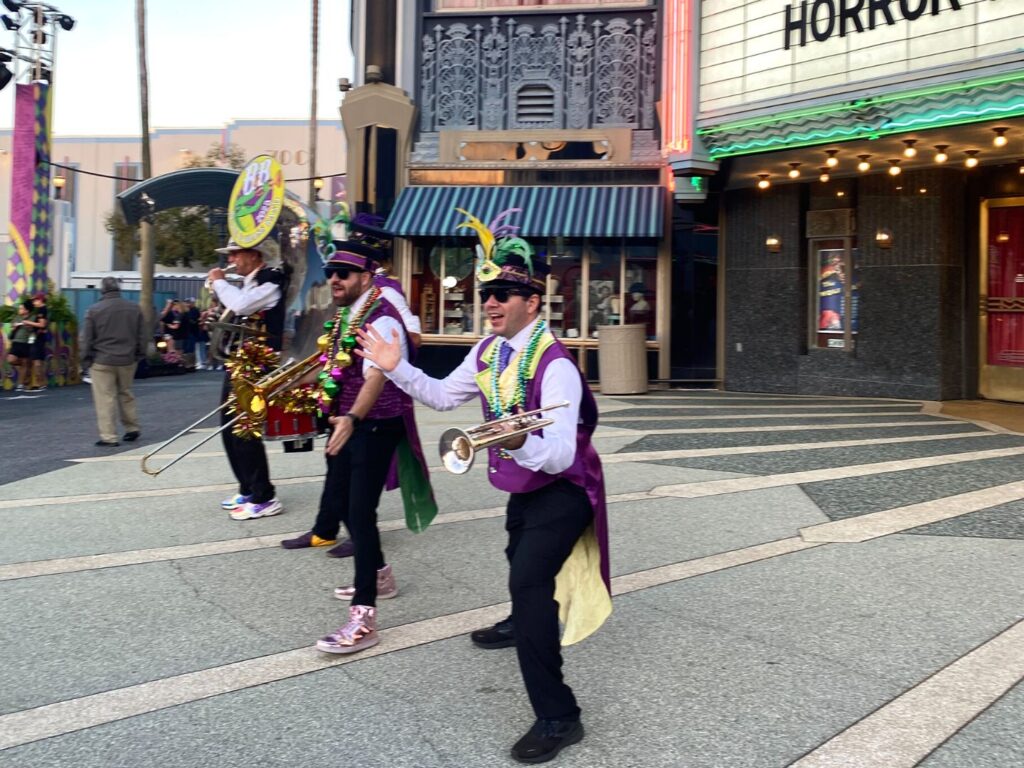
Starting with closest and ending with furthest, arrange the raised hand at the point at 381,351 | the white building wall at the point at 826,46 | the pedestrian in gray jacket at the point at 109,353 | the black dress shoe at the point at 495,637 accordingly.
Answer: the raised hand at the point at 381,351 < the black dress shoe at the point at 495,637 < the white building wall at the point at 826,46 < the pedestrian in gray jacket at the point at 109,353

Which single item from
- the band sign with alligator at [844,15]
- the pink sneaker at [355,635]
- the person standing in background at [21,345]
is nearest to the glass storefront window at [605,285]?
the band sign with alligator at [844,15]

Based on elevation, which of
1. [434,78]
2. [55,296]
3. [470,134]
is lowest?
[55,296]

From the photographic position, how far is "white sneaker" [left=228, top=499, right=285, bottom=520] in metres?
6.73

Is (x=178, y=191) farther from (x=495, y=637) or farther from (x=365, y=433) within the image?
(x=495, y=637)

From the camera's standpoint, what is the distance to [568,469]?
3486 millimetres

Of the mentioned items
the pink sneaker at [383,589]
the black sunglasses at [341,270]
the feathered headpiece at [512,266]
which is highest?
the black sunglasses at [341,270]

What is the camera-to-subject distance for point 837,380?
598 inches

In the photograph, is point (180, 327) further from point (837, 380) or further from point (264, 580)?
point (264, 580)

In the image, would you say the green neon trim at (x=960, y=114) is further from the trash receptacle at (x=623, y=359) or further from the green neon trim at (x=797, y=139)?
the trash receptacle at (x=623, y=359)

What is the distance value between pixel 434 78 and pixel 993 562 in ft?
50.2

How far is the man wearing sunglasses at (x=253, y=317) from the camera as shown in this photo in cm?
649

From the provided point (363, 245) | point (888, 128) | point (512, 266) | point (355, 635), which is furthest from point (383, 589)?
point (888, 128)

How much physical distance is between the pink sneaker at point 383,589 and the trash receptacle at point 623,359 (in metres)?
11.0

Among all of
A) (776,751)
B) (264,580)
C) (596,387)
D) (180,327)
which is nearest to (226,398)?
(264,580)
